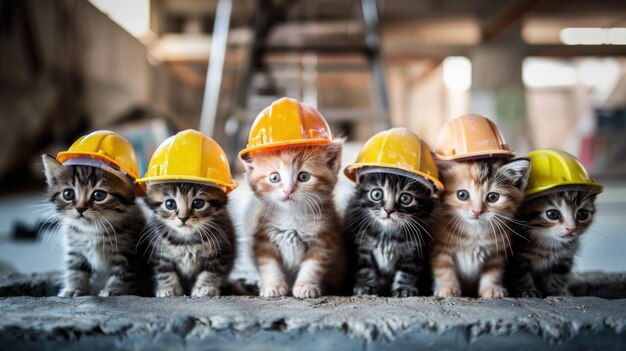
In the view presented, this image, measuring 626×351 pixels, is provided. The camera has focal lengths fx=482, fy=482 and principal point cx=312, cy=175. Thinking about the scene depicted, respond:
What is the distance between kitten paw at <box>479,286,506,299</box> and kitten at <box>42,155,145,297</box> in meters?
1.21

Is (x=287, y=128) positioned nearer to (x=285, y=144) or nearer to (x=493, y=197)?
(x=285, y=144)

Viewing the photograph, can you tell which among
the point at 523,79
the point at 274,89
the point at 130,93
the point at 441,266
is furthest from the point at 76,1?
the point at 523,79

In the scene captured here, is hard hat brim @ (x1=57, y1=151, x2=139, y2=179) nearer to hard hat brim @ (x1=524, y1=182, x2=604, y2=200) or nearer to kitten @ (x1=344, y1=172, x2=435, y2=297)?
kitten @ (x1=344, y1=172, x2=435, y2=297)

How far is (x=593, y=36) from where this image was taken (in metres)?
5.87

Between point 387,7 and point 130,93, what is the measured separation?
361 cm

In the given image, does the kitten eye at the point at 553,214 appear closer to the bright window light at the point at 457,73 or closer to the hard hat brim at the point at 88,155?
the hard hat brim at the point at 88,155

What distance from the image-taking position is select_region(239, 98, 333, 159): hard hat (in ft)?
5.23

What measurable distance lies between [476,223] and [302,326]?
74 cm

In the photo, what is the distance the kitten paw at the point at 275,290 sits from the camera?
1625mm

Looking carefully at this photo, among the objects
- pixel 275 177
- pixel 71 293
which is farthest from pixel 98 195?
pixel 275 177

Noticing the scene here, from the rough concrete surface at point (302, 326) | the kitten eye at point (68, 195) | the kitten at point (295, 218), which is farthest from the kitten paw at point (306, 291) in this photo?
the kitten eye at point (68, 195)

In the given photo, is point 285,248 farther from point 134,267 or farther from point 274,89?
point 274,89

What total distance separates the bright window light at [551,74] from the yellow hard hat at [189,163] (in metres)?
6.32

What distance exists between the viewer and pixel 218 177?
1.57 meters
